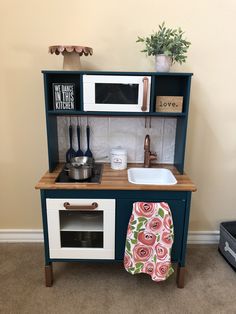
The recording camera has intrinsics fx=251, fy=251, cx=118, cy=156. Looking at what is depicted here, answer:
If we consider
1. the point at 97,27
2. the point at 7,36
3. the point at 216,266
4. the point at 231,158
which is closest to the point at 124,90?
the point at 97,27

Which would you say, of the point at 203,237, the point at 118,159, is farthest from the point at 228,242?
the point at 118,159

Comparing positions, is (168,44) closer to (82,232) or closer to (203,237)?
(82,232)

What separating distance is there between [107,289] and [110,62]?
1.66m

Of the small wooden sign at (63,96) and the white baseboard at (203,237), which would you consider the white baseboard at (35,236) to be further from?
the small wooden sign at (63,96)

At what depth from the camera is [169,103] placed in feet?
5.67

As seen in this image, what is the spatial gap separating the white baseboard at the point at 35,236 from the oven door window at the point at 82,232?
678mm

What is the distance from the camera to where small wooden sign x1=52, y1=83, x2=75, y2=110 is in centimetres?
172

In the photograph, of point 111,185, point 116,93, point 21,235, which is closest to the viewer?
point 111,185

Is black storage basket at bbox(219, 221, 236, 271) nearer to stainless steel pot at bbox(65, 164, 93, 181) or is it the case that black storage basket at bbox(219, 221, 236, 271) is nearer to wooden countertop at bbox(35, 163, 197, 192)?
wooden countertop at bbox(35, 163, 197, 192)

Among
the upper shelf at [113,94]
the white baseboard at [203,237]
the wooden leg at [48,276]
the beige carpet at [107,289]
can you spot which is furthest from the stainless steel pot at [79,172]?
the white baseboard at [203,237]

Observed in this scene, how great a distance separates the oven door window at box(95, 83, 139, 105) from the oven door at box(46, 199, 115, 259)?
68 cm

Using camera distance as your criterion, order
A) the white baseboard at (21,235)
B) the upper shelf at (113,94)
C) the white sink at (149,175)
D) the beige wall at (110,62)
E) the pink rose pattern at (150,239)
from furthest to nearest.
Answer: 1. the white baseboard at (21,235)
2. the white sink at (149,175)
3. the beige wall at (110,62)
4. the upper shelf at (113,94)
5. the pink rose pattern at (150,239)

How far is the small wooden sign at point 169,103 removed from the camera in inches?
67.8

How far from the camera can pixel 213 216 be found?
2.27 m
